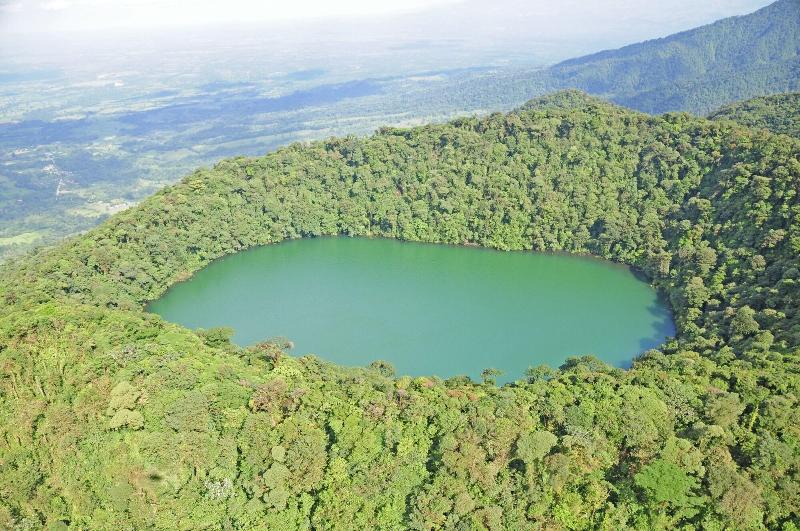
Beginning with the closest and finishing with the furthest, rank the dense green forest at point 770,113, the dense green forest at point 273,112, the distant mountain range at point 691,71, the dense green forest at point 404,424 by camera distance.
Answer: the dense green forest at point 404,424, the dense green forest at point 770,113, the dense green forest at point 273,112, the distant mountain range at point 691,71

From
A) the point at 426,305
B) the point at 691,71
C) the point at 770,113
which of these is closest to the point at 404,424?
the point at 426,305

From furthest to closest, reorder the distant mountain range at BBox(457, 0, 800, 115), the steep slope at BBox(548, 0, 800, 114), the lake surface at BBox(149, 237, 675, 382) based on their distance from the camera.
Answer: the distant mountain range at BBox(457, 0, 800, 115) → the steep slope at BBox(548, 0, 800, 114) → the lake surface at BBox(149, 237, 675, 382)

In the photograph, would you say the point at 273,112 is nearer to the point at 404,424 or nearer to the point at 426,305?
the point at 426,305

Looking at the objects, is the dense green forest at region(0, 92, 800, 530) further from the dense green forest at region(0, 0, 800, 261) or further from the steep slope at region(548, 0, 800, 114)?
the steep slope at region(548, 0, 800, 114)

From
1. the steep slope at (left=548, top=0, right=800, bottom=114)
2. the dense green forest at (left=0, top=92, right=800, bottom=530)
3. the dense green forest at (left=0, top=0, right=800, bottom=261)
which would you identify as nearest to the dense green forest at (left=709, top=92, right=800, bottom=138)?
the dense green forest at (left=0, top=92, right=800, bottom=530)

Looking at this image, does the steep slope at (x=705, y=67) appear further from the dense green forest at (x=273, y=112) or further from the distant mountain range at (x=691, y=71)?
the dense green forest at (x=273, y=112)

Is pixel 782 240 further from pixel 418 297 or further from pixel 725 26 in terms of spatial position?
pixel 725 26

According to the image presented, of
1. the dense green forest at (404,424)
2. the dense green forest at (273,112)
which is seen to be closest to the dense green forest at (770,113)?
the dense green forest at (404,424)
